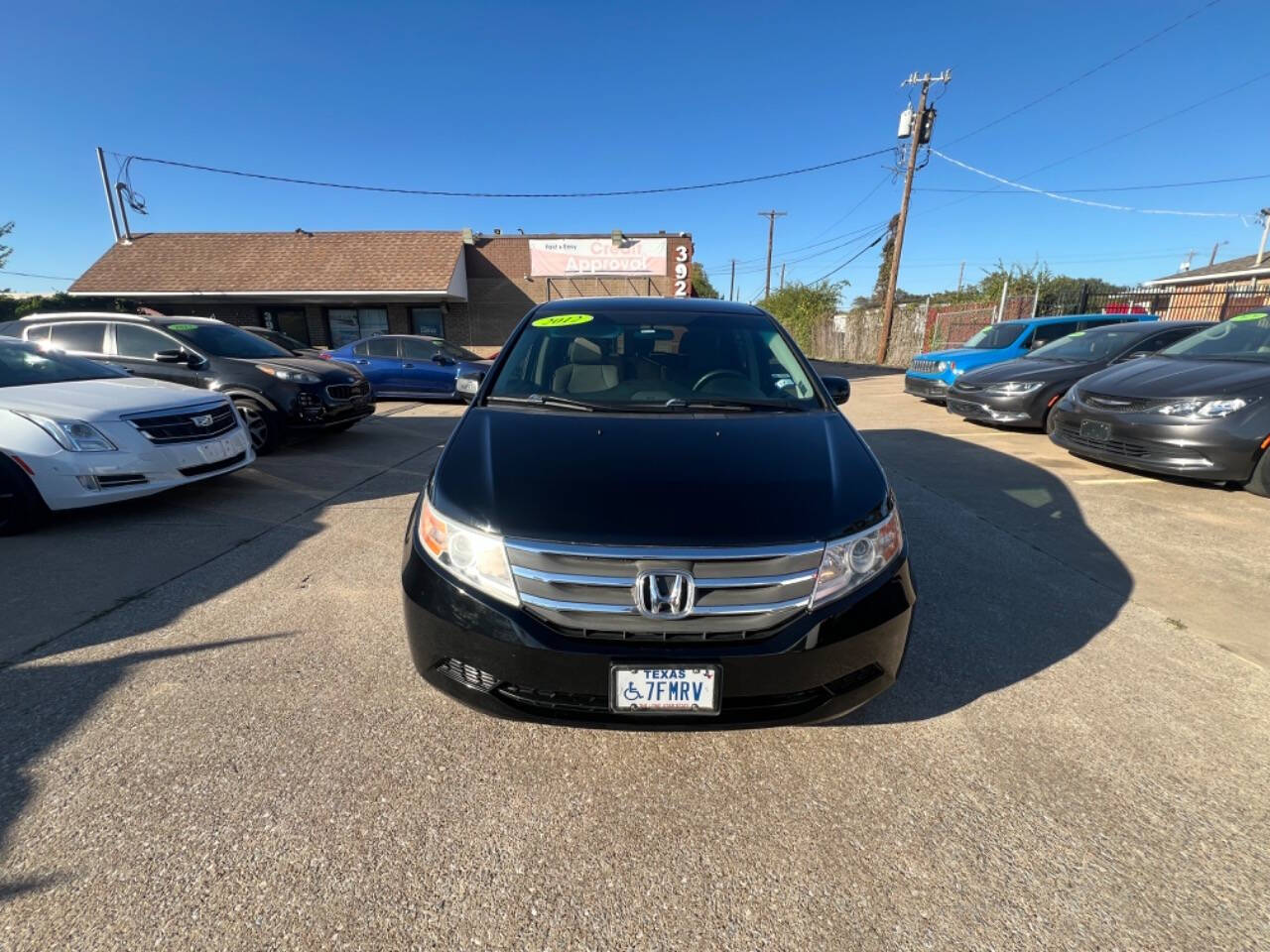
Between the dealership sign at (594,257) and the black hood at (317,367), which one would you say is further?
the dealership sign at (594,257)

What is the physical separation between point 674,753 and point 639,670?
559mm

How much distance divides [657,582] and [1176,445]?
529cm

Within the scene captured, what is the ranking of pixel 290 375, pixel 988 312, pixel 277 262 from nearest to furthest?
A: 1. pixel 290 375
2. pixel 988 312
3. pixel 277 262

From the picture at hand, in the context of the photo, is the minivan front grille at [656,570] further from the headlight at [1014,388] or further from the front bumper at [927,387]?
the front bumper at [927,387]

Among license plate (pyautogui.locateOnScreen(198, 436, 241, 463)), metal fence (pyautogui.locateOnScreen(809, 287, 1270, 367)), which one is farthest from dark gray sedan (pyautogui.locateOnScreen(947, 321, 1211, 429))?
license plate (pyautogui.locateOnScreen(198, 436, 241, 463))

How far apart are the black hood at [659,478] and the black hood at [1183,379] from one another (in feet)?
14.4

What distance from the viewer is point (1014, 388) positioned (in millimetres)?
7141

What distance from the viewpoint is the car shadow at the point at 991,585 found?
2320mm

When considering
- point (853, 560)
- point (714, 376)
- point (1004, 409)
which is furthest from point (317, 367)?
point (1004, 409)

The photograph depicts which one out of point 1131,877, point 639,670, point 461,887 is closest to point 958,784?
point 1131,877

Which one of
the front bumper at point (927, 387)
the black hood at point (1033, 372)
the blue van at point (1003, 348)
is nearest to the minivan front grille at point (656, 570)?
the black hood at point (1033, 372)

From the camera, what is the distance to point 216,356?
20.5 ft

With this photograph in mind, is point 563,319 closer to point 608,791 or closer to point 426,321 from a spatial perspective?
point 608,791

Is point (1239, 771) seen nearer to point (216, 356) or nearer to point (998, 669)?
point (998, 669)
